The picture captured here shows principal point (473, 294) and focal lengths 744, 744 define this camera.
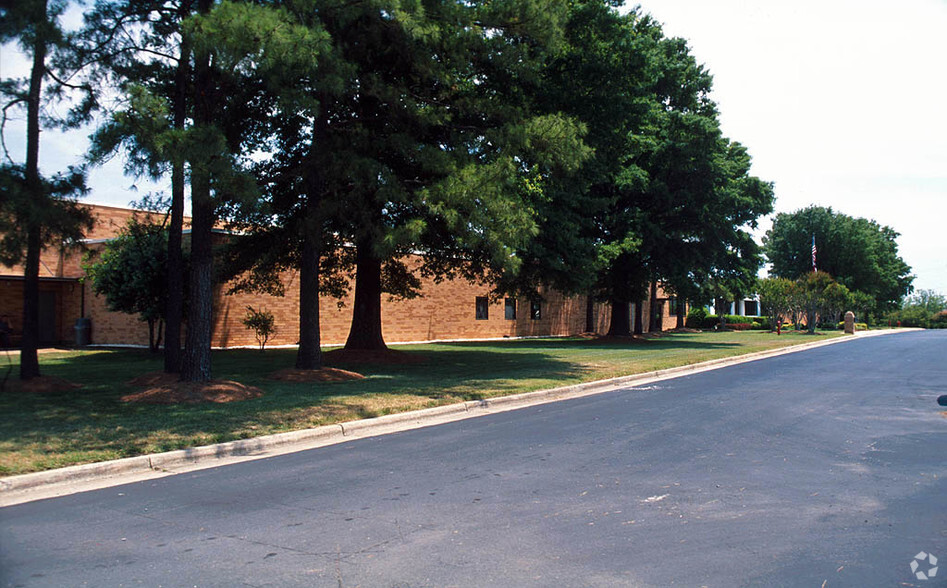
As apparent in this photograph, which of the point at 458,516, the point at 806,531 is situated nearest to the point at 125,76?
the point at 458,516

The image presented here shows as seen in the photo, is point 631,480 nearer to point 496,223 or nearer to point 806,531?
point 806,531

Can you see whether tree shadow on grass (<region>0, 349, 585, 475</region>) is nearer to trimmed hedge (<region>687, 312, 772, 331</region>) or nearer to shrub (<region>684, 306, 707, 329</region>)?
shrub (<region>684, 306, 707, 329</region>)

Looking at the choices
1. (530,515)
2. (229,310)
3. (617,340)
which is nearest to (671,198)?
(617,340)

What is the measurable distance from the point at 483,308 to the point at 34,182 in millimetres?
29251

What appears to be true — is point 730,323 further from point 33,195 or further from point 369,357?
point 33,195

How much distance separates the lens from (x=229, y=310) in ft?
92.5

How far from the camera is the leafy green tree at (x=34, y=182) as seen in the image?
39.5 ft

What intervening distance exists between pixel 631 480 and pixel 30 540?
16.5ft

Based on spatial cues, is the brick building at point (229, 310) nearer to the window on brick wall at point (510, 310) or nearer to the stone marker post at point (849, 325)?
the window on brick wall at point (510, 310)

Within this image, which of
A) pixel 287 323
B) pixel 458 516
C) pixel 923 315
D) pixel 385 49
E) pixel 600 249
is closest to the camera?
pixel 458 516

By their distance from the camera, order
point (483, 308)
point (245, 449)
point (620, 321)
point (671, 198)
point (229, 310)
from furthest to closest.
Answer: point (483, 308) < point (620, 321) < point (671, 198) < point (229, 310) < point (245, 449)

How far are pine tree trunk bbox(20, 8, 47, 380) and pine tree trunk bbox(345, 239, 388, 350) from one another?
9.61 meters

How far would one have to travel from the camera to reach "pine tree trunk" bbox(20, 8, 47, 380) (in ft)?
41.3

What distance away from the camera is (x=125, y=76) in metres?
14.3
